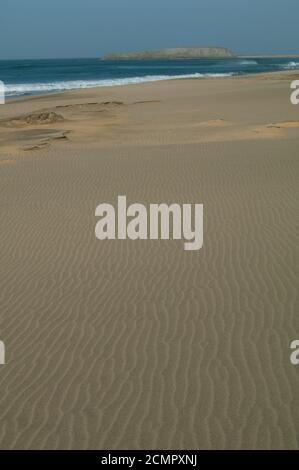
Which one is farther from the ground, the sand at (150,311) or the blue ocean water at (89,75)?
the blue ocean water at (89,75)

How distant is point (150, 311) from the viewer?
682cm

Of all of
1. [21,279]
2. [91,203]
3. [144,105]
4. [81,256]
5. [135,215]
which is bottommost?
[21,279]

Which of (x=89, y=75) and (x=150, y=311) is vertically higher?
(x=89, y=75)

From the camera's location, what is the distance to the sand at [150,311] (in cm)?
480

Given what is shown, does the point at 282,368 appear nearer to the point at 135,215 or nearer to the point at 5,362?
the point at 5,362

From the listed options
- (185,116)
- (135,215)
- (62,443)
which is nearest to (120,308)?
(62,443)

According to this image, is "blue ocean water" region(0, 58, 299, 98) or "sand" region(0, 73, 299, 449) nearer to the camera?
"sand" region(0, 73, 299, 449)

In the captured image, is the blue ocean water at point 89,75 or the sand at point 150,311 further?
the blue ocean water at point 89,75

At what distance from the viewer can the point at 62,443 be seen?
4.59 meters

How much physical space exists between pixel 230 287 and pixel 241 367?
1.96 meters

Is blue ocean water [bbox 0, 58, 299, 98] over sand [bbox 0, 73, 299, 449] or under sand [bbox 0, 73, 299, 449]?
over

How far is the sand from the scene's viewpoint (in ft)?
15.7

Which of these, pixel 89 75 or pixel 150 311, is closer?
pixel 150 311

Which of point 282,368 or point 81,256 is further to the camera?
point 81,256
